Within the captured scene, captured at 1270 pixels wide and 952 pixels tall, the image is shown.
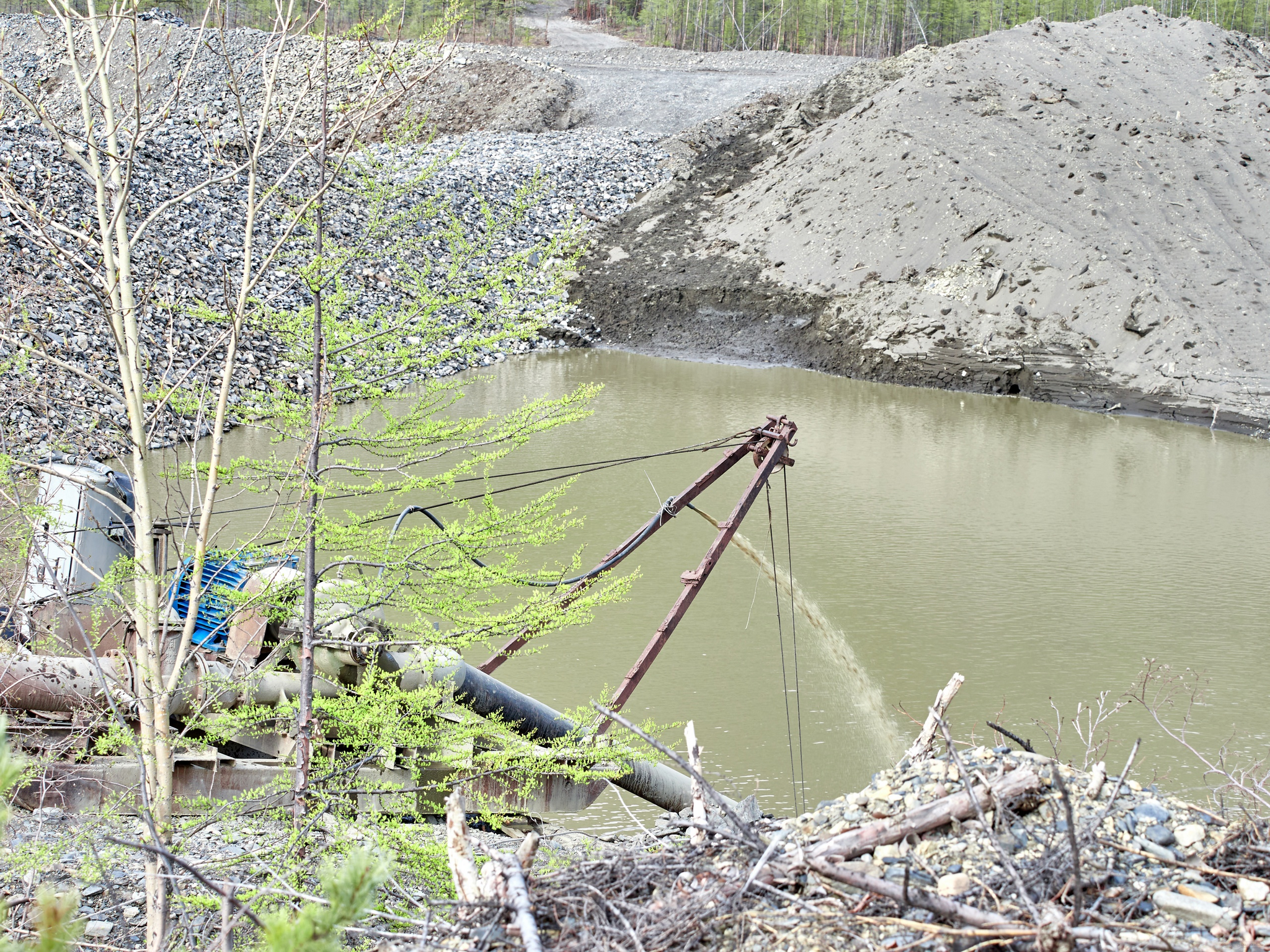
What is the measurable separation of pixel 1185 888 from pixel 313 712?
344 centimetres

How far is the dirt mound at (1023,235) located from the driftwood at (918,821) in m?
15.3

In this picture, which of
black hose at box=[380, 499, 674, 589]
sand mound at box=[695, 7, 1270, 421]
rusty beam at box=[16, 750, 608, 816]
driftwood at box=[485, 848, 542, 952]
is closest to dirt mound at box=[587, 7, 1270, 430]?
sand mound at box=[695, 7, 1270, 421]

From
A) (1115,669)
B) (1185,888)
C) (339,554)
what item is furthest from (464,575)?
(1115,669)

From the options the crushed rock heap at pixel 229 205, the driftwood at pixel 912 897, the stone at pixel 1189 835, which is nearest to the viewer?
the driftwood at pixel 912 897

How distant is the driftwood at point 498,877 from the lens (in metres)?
2.64

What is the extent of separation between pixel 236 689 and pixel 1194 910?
3933mm

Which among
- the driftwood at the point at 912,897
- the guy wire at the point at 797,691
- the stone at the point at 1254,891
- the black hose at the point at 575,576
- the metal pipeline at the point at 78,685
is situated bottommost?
the guy wire at the point at 797,691

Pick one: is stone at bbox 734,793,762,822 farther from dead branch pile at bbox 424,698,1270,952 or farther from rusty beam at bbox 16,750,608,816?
dead branch pile at bbox 424,698,1270,952

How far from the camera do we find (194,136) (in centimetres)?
2053

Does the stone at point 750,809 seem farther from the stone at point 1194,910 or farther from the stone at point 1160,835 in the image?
the stone at point 1194,910

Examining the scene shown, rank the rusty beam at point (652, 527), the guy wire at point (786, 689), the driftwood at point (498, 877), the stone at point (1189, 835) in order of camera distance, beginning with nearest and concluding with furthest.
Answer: the driftwood at point (498, 877), the stone at point (1189, 835), the rusty beam at point (652, 527), the guy wire at point (786, 689)

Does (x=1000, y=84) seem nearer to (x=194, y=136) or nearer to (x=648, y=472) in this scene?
(x=648, y=472)

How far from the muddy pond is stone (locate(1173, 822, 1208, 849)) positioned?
1.78m

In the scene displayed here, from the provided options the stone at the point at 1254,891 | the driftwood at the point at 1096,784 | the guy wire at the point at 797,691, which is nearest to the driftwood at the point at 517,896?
the driftwood at the point at 1096,784
